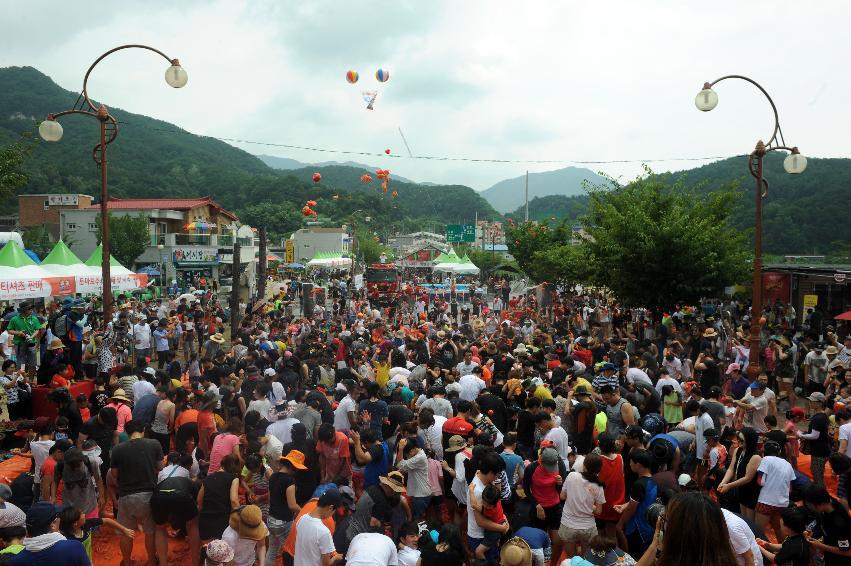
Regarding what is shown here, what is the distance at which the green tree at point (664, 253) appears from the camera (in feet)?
55.4

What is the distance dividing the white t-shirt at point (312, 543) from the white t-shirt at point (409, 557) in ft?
1.68

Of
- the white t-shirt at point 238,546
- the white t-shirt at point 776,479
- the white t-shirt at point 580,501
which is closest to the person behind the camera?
the white t-shirt at point 238,546

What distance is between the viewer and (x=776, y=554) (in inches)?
179

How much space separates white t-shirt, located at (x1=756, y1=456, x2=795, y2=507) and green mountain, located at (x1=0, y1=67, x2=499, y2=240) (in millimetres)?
60092

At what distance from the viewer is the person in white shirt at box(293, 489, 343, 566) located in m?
4.46

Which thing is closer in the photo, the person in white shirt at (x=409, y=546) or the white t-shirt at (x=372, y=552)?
the white t-shirt at (x=372, y=552)

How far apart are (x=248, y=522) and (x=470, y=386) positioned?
4.72 metres

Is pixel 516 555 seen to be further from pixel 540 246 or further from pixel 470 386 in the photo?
pixel 540 246

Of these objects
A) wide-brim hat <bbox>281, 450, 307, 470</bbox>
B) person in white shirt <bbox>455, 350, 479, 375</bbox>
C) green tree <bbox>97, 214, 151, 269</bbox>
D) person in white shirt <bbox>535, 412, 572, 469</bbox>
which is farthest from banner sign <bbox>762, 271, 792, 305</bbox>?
green tree <bbox>97, 214, 151, 269</bbox>

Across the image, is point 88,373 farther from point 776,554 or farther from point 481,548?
point 776,554

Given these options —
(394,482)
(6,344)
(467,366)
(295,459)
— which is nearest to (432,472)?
(394,482)

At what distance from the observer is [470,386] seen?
900 centimetres

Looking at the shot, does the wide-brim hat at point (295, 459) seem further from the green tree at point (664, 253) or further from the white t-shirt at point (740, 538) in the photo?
the green tree at point (664, 253)

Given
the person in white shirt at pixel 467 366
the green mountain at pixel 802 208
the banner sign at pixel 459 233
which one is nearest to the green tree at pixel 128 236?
the banner sign at pixel 459 233
